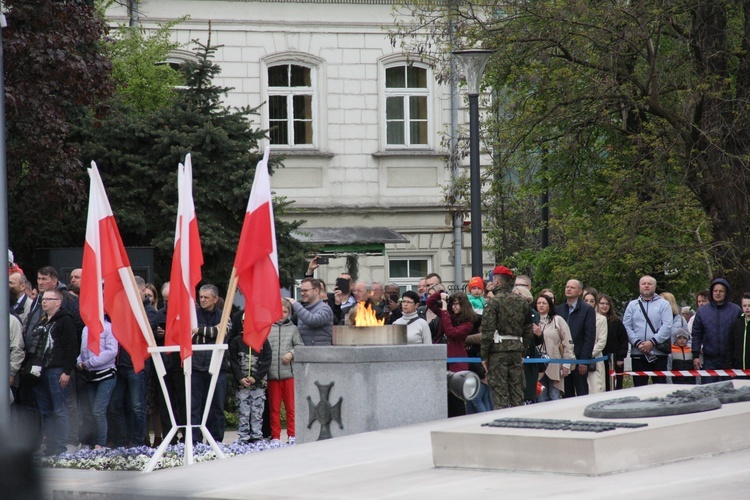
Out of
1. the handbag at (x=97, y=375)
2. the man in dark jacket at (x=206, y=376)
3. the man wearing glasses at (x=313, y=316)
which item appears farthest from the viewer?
the man wearing glasses at (x=313, y=316)

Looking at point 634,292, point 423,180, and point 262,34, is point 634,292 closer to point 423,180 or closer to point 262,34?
point 423,180

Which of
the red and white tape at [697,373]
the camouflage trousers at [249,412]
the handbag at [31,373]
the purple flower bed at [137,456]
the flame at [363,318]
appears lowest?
the purple flower bed at [137,456]

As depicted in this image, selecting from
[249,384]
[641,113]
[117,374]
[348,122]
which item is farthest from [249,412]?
[348,122]

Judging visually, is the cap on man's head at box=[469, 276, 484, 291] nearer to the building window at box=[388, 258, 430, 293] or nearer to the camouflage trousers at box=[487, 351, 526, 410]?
the camouflage trousers at box=[487, 351, 526, 410]

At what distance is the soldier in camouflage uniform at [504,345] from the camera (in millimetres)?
13602

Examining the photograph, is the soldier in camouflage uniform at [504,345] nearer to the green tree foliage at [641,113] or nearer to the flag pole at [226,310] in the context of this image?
the flag pole at [226,310]

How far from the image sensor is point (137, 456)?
41.3 ft

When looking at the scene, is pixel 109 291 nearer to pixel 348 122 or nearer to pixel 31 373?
pixel 31 373

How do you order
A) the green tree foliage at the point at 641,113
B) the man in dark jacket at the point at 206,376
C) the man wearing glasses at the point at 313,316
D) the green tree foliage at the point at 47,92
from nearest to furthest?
the man in dark jacket at the point at 206,376
the man wearing glasses at the point at 313,316
the green tree foliage at the point at 641,113
the green tree foliage at the point at 47,92

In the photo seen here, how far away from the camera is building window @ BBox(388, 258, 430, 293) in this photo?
32906 millimetres

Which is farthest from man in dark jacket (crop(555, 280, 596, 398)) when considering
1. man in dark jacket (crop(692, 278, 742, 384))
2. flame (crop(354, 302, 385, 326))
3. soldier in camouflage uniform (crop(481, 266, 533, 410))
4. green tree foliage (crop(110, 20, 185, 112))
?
green tree foliage (crop(110, 20, 185, 112))

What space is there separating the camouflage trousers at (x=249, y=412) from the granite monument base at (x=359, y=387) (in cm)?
282

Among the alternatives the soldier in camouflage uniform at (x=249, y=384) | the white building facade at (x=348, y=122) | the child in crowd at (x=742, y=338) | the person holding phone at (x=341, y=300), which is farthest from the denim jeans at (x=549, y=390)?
the white building facade at (x=348, y=122)

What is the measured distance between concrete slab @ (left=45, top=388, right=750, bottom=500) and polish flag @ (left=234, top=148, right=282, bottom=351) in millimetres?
2375
